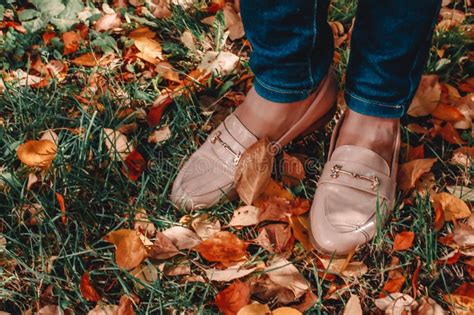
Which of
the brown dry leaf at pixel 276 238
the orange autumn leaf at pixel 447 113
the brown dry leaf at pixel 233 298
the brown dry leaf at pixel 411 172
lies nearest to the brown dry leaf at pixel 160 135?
the brown dry leaf at pixel 276 238

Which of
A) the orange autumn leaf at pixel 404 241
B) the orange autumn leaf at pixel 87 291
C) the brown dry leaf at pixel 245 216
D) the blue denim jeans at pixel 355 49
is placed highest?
the blue denim jeans at pixel 355 49

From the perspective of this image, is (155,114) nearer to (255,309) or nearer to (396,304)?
(255,309)

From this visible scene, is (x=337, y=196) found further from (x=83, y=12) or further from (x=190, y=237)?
(x=83, y=12)

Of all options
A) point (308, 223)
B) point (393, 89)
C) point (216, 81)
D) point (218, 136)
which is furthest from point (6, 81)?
point (393, 89)

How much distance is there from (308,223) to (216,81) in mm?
597

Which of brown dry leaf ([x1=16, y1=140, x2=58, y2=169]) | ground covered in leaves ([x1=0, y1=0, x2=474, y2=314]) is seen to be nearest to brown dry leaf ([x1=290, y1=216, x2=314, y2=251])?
ground covered in leaves ([x1=0, y1=0, x2=474, y2=314])

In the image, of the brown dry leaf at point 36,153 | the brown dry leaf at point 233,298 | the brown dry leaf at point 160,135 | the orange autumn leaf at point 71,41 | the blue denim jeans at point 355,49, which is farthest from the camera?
the orange autumn leaf at point 71,41

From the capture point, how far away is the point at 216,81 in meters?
1.67

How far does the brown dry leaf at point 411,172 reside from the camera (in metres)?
1.33

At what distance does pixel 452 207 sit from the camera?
1.29 metres

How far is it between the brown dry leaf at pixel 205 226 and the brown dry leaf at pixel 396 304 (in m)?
0.40

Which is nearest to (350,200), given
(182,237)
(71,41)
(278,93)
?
(278,93)

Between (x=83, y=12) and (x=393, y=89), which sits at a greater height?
(x=393, y=89)

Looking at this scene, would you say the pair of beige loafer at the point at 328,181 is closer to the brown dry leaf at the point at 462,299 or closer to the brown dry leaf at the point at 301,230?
the brown dry leaf at the point at 301,230
